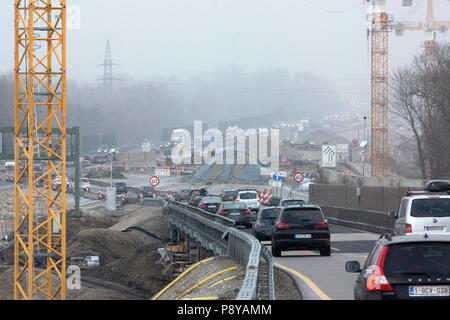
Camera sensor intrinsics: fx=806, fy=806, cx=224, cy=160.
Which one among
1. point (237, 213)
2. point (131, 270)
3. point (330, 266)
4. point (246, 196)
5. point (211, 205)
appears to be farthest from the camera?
point (246, 196)

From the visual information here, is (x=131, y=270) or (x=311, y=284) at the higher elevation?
(x=311, y=284)

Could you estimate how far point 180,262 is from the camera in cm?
4138

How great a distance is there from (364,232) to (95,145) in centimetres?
10676

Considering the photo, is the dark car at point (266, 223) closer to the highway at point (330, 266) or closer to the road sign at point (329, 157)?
the highway at point (330, 266)

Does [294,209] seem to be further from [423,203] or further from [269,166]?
[269,166]

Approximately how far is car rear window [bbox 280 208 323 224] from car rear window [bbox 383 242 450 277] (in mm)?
14236

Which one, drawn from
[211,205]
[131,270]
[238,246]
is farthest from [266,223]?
[211,205]

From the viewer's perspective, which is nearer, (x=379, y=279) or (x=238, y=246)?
(x=379, y=279)

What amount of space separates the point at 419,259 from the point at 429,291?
368 millimetres

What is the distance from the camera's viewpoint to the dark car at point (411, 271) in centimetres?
884

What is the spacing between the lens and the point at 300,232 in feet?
75.9

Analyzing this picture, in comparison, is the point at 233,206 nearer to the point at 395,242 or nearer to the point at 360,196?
the point at 360,196

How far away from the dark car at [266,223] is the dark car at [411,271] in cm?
1997

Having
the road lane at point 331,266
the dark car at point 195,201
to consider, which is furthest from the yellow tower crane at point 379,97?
the road lane at point 331,266
